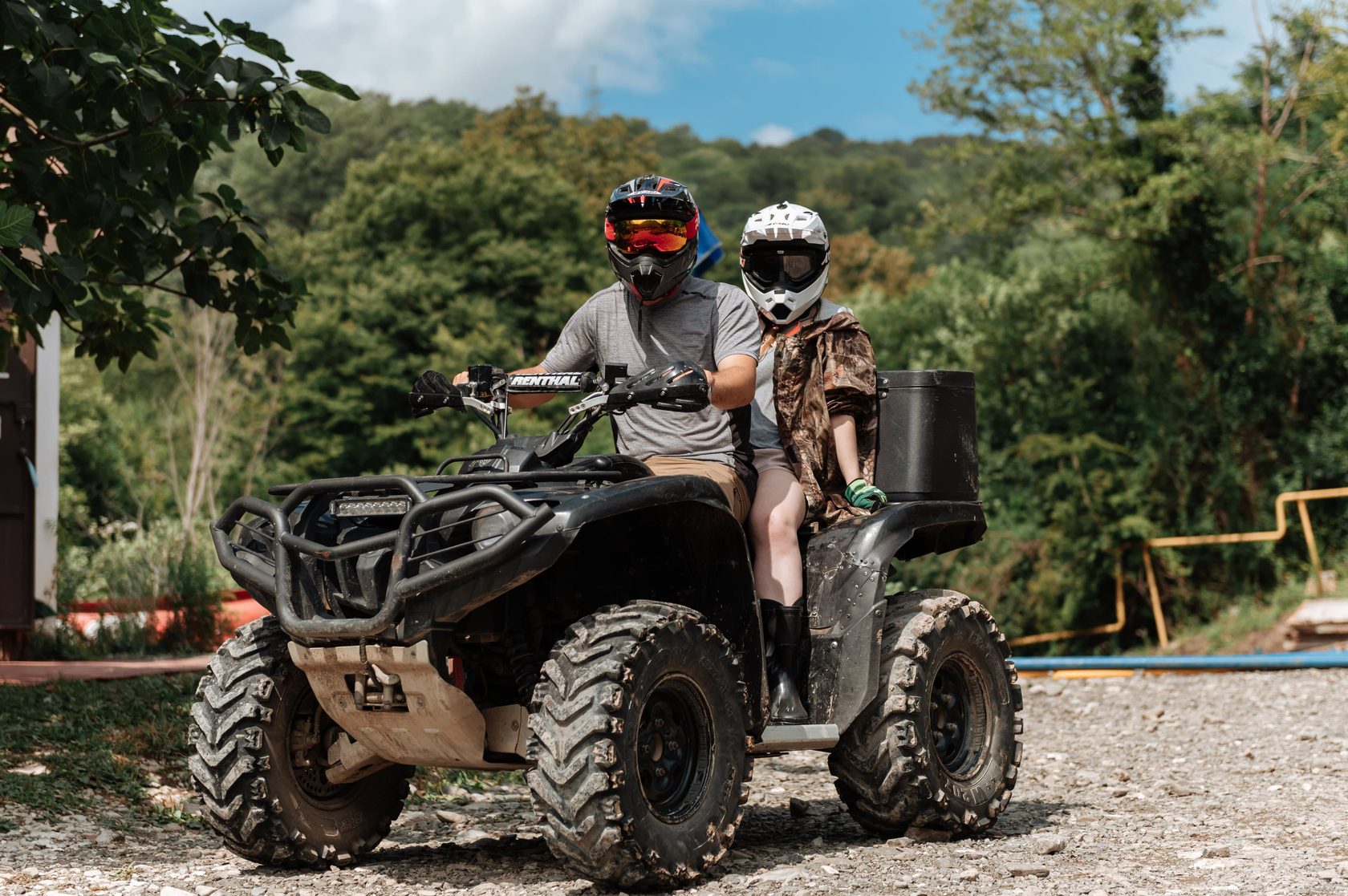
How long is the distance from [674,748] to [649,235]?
70.6 inches

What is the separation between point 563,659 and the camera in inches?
187

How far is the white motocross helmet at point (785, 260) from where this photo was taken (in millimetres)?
6219

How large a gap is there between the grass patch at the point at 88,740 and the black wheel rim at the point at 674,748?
3055 mm

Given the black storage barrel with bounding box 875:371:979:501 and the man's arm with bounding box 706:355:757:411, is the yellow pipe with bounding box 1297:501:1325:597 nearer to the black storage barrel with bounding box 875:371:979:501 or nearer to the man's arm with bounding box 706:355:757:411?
the black storage barrel with bounding box 875:371:979:501

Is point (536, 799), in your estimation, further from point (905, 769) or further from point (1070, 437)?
point (1070, 437)

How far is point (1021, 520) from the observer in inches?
959

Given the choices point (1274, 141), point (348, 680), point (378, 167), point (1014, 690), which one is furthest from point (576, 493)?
point (378, 167)

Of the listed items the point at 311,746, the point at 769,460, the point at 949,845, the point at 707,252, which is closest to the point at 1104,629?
the point at 707,252

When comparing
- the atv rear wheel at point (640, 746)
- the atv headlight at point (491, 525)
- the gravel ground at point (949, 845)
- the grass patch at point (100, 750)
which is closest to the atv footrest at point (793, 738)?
the atv rear wheel at point (640, 746)

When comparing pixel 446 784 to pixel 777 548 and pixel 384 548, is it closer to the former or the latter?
pixel 777 548

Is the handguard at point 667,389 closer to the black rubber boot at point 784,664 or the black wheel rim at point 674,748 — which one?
the black wheel rim at point 674,748

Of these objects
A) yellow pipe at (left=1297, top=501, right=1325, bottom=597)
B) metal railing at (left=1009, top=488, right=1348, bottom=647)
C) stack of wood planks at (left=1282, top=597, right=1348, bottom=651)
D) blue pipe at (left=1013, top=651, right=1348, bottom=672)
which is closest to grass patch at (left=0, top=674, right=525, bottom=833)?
blue pipe at (left=1013, top=651, right=1348, bottom=672)

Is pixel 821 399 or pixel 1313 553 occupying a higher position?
pixel 821 399

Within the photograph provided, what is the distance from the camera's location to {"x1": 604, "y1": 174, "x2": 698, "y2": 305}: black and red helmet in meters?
5.55
